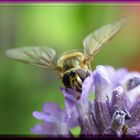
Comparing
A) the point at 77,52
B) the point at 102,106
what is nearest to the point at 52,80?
the point at 77,52

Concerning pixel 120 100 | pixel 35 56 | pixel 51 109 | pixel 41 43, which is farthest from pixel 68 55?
pixel 41 43

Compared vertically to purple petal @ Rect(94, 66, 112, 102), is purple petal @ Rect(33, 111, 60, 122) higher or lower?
lower

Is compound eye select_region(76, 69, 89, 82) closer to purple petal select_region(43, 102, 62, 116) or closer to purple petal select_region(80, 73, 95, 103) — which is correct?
purple petal select_region(80, 73, 95, 103)

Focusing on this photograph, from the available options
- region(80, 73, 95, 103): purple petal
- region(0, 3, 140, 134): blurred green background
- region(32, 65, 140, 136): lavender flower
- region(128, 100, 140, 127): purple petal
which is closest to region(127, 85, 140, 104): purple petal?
region(32, 65, 140, 136): lavender flower

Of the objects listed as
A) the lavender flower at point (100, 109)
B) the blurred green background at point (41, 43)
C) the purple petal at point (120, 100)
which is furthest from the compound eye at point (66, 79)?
the blurred green background at point (41, 43)

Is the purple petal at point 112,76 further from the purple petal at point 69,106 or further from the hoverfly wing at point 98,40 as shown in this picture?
→ the purple petal at point 69,106

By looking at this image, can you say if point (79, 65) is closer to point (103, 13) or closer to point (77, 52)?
point (77, 52)

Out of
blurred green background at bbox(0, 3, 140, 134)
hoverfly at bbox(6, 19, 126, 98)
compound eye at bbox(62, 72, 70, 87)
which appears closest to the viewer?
compound eye at bbox(62, 72, 70, 87)
